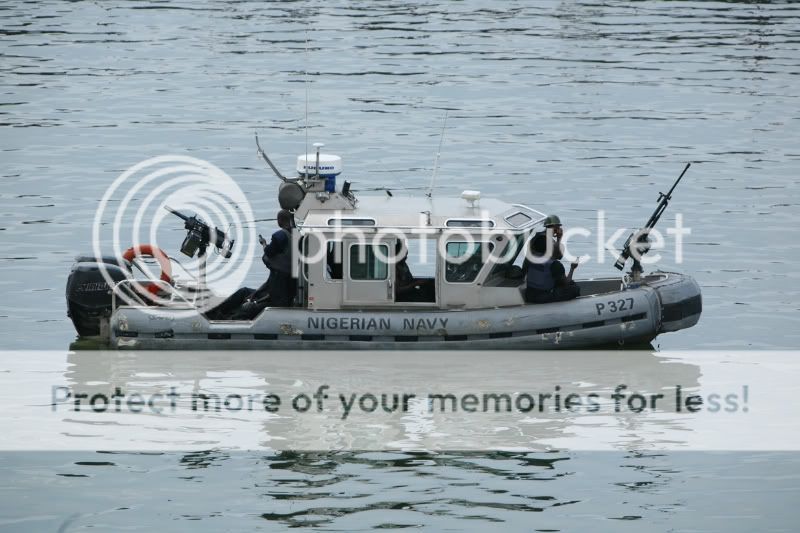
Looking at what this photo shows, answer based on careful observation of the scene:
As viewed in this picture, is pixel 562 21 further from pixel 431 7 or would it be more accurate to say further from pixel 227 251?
pixel 227 251

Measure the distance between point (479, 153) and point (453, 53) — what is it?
13819 millimetres

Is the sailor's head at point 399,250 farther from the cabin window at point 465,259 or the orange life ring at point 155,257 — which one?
the orange life ring at point 155,257

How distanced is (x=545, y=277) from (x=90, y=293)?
22.6 feet

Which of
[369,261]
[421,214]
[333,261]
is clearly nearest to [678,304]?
[421,214]

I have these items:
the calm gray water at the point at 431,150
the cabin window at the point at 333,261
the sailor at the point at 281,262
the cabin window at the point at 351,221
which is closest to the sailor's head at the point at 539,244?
the cabin window at the point at 351,221

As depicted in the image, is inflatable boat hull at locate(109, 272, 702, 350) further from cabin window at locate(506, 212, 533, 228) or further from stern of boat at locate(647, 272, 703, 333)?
cabin window at locate(506, 212, 533, 228)

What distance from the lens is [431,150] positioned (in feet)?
120

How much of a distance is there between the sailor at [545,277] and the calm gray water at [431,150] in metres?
2.56

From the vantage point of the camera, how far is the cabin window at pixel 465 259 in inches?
794

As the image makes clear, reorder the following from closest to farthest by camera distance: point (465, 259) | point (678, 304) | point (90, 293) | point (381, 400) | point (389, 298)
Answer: point (381, 400), point (465, 259), point (389, 298), point (678, 304), point (90, 293)

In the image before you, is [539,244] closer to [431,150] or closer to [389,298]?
[389,298]

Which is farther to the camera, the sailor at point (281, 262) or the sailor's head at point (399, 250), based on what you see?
the sailor at point (281, 262)

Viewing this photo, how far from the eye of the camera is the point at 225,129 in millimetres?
39594

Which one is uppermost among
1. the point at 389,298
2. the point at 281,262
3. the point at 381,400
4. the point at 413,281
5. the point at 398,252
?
the point at 398,252
